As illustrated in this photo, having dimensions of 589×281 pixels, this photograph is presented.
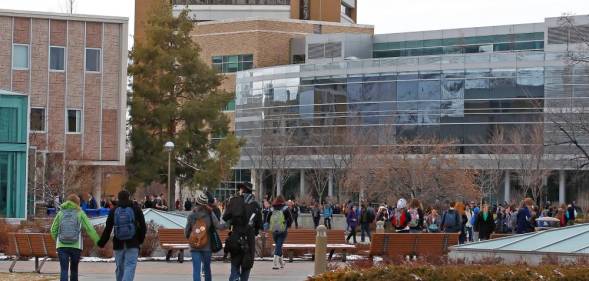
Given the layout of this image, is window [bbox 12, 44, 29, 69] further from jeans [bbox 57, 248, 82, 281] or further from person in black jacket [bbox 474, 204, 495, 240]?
jeans [bbox 57, 248, 82, 281]

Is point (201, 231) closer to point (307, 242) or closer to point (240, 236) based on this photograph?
point (240, 236)

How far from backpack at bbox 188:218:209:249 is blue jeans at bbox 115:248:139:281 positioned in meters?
1.25

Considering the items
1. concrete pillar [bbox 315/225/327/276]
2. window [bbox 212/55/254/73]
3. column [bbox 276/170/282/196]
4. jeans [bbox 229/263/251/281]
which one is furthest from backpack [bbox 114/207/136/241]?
window [bbox 212/55/254/73]

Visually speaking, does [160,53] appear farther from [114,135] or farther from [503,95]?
[503,95]

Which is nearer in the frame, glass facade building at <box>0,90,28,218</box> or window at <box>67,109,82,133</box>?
glass facade building at <box>0,90,28,218</box>

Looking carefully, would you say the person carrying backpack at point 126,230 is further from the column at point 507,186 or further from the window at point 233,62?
the window at point 233,62

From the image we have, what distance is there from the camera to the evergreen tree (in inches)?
2386

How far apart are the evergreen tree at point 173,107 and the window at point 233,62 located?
48354 millimetres

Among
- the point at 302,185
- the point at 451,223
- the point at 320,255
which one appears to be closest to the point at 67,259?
the point at 320,255

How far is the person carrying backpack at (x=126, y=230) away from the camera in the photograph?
1906cm

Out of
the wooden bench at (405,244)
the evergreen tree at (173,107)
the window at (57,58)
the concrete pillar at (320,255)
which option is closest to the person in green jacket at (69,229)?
the concrete pillar at (320,255)

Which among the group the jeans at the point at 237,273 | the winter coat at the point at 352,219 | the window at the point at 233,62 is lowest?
the winter coat at the point at 352,219

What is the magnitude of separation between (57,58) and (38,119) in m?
3.09

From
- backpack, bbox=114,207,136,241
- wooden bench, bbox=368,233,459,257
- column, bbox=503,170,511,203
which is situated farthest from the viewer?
column, bbox=503,170,511,203
